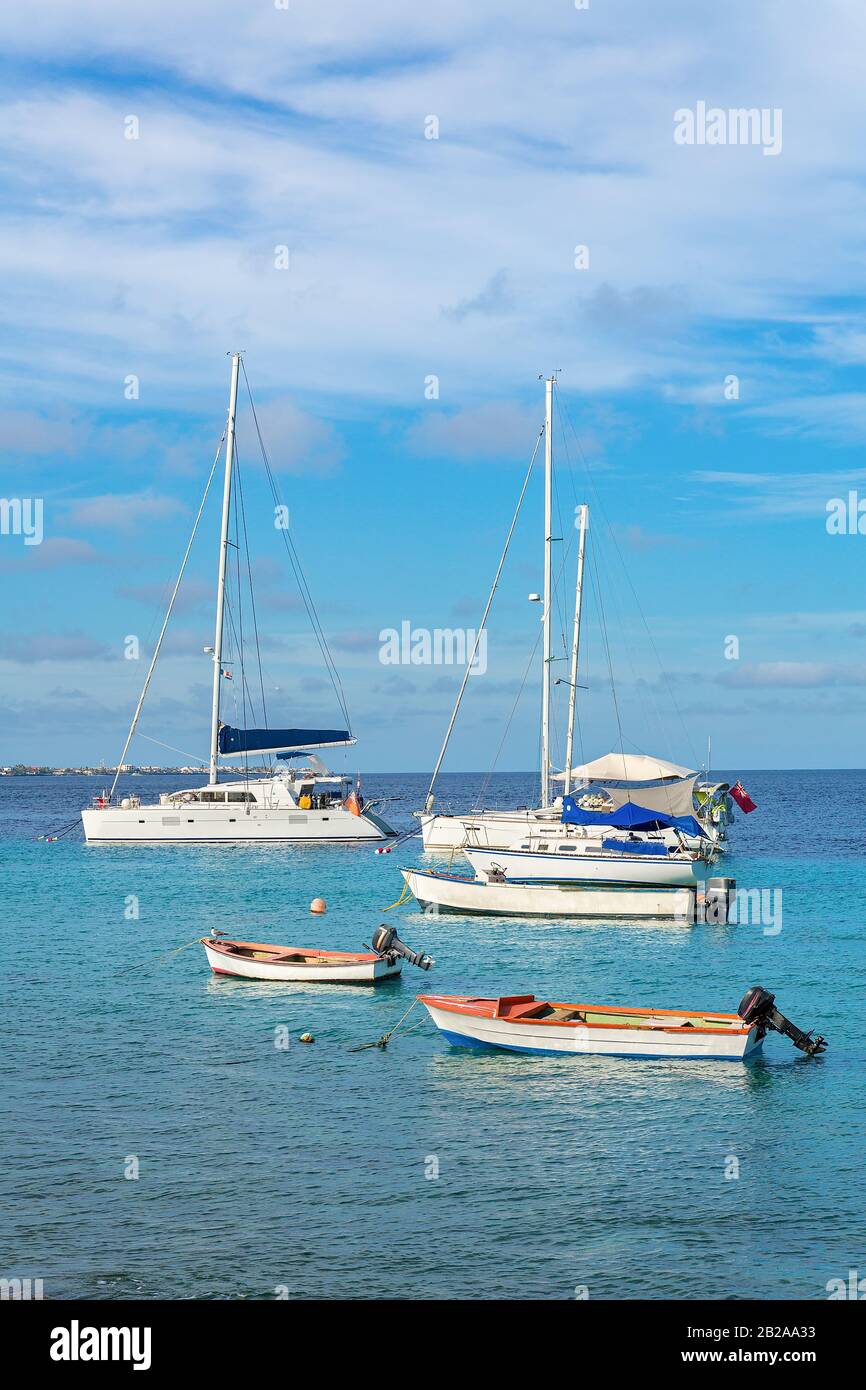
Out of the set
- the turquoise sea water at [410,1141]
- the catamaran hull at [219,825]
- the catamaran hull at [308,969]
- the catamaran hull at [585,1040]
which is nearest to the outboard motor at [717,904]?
the turquoise sea water at [410,1141]

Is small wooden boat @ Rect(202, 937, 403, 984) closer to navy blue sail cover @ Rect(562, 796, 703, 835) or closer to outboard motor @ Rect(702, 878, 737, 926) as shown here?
outboard motor @ Rect(702, 878, 737, 926)

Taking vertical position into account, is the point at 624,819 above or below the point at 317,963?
above

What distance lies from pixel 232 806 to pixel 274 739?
22.1 ft

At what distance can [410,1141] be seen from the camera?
2194 centimetres

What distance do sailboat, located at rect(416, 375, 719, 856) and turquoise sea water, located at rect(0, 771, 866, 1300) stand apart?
14.4 m

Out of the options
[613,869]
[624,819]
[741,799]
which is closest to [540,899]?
[613,869]

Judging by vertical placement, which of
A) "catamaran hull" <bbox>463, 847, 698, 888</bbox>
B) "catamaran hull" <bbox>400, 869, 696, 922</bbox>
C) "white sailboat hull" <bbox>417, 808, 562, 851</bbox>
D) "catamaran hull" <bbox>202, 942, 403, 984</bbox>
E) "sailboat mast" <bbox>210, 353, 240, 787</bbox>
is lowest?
"catamaran hull" <bbox>202, 942, 403, 984</bbox>

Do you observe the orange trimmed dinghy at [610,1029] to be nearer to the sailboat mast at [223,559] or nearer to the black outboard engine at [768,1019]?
the black outboard engine at [768,1019]

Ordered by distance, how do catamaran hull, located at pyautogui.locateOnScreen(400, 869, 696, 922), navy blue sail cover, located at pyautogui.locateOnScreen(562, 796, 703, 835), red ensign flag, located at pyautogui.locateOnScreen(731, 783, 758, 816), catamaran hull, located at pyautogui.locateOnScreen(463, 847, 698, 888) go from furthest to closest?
red ensign flag, located at pyautogui.locateOnScreen(731, 783, 758, 816) → navy blue sail cover, located at pyautogui.locateOnScreen(562, 796, 703, 835) → catamaran hull, located at pyautogui.locateOnScreen(463, 847, 698, 888) → catamaran hull, located at pyautogui.locateOnScreen(400, 869, 696, 922)

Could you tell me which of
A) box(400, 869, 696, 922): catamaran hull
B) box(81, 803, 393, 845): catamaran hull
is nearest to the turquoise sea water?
box(400, 869, 696, 922): catamaran hull

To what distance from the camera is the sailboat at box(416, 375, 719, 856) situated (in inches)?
2217

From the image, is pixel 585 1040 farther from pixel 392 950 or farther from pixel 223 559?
pixel 223 559
